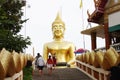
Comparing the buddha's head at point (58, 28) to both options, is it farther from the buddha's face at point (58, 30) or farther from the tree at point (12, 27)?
the tree at point (12, 27)

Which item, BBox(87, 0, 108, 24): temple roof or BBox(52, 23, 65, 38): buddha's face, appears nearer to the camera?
BBox(87, 0, 108, 24): temple roof

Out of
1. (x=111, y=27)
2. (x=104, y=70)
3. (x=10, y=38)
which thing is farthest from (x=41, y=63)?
(x=104, y=70)

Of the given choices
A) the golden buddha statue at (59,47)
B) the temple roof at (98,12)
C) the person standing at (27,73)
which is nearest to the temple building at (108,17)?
the temple roof at (98,12)

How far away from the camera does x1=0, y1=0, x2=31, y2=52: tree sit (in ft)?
65.3

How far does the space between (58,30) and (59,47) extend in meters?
1.65

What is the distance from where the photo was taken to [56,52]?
35688mm

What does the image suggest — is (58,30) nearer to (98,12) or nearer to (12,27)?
(98,12)

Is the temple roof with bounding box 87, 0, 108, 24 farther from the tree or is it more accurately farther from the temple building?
the tree

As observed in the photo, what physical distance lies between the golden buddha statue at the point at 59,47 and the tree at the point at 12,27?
451 inches

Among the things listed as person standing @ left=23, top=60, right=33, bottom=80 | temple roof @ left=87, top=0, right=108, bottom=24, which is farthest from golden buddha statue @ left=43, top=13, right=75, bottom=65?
person standing @ left=23, top=60, right=33, bottom=80

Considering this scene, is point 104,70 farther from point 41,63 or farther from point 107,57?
point 41,63

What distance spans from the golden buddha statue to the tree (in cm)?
1146

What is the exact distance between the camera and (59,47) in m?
35.6

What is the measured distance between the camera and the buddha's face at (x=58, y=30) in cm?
3605
